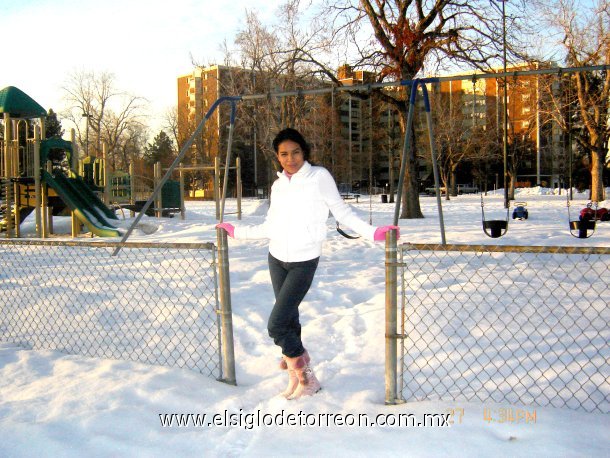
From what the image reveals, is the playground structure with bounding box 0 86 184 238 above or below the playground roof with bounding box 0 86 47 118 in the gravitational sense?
below

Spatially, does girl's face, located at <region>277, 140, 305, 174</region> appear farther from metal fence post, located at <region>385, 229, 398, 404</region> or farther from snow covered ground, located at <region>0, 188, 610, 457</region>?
snow covered ground, located at <region>0, 188, 610, 457</region>

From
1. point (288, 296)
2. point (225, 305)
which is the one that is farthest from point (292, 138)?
point (225, 305)

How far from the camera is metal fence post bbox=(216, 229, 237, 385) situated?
392 cm

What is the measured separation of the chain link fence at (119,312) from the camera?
4825mm

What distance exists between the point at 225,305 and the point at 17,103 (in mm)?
13743

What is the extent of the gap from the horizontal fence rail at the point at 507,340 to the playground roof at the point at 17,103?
12.8 m

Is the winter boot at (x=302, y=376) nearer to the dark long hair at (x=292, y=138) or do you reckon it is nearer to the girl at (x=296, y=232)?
the girl at (x=296, y=232)

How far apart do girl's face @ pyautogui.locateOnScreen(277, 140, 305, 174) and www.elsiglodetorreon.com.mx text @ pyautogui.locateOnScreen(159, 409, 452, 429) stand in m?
1.58

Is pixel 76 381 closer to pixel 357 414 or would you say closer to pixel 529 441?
pixel 357 414

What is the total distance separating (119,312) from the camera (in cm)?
→ 589

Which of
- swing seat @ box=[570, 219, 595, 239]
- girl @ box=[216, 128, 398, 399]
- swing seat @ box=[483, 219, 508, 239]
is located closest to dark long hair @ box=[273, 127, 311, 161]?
girl @ box=[216, 128, 398, 399]

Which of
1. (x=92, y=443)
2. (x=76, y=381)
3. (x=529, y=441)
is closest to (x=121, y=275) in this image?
(x=76, y=381)

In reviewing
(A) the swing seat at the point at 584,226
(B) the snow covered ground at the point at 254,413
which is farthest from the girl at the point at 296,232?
(A) the swing seat at the point at 584,226

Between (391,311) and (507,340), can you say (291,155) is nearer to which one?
(391,311)
